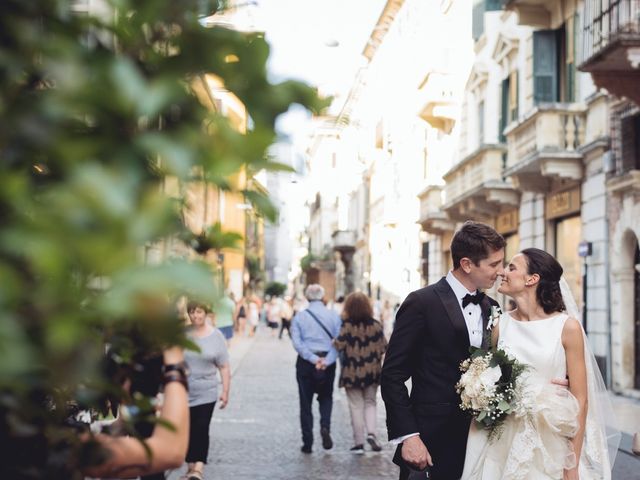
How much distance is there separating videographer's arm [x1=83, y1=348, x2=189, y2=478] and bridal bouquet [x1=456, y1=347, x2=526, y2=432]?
2.38m

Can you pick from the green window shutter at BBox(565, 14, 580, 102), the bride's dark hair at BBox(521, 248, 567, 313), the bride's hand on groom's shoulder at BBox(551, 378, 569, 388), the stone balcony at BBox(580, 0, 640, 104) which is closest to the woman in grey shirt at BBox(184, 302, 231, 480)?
the bride's dark hair at BBox(521, 248, 567, 313)

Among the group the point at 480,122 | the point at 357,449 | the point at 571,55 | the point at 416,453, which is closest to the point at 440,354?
the point at 416,453

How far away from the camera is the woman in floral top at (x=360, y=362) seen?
38.2 ft

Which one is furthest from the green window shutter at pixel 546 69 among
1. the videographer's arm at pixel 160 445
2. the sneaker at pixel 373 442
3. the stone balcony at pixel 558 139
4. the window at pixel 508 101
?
the videographer's arm at pixel 160 445

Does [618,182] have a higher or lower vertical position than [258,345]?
higher

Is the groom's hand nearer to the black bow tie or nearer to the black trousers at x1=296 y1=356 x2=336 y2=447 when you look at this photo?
the black bow tie

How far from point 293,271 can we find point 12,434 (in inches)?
6021

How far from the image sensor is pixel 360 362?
1177 centimetres

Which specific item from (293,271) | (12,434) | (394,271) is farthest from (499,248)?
(293,271)

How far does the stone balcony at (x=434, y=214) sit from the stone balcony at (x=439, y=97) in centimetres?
202

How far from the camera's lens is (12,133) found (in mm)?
1457

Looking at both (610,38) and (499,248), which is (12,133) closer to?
(499,248)

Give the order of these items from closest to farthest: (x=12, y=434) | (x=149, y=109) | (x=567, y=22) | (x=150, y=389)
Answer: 1. (x=149, y=109)
2. (x=12, y=434)
3. (x=150, y=389)
4. (x=567, y=22)

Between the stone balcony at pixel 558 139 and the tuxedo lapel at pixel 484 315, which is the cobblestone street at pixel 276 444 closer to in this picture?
the tuxedo lapel at pixel 484 315
